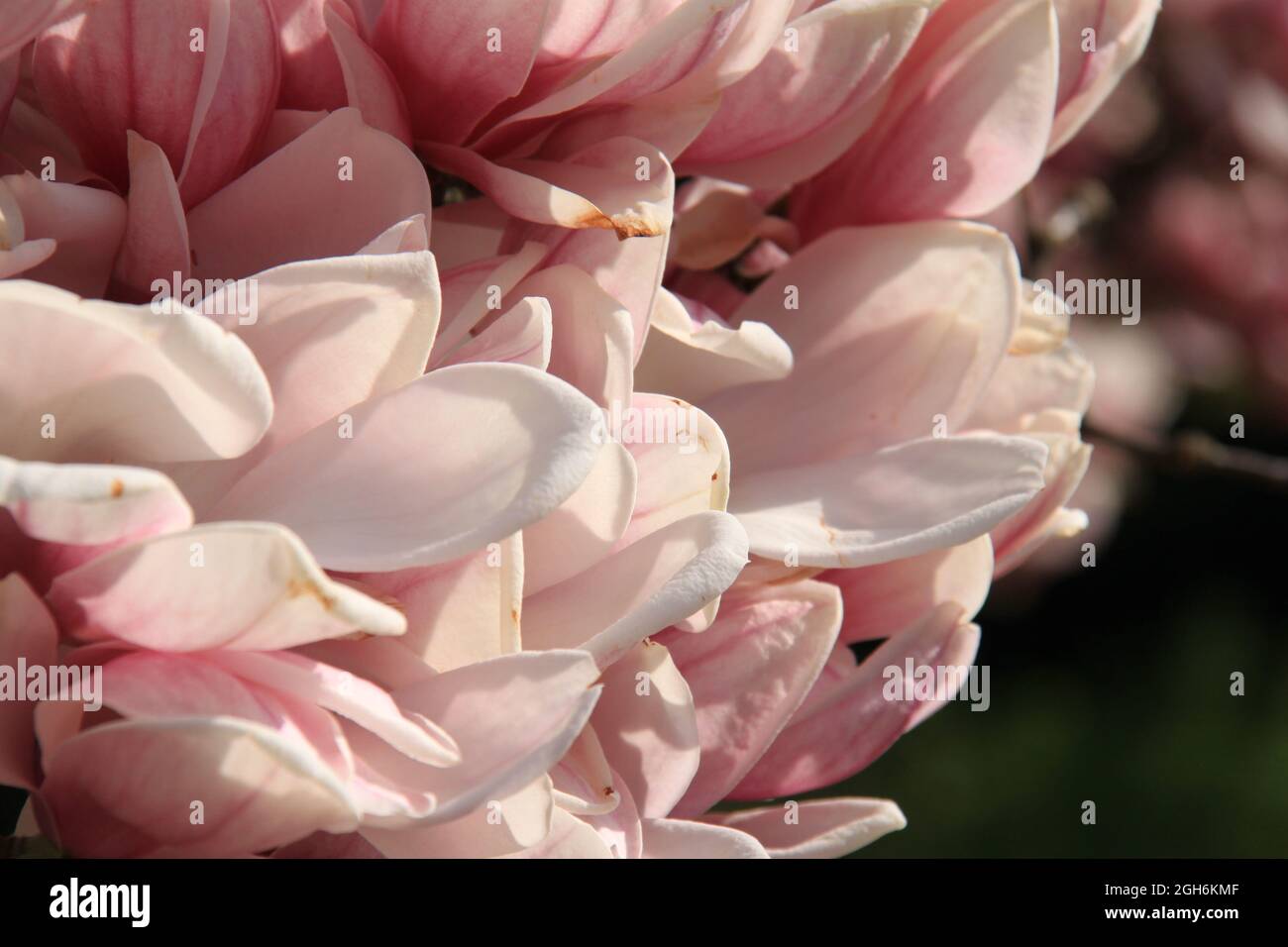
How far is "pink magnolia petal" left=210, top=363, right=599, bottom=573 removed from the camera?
323 mm

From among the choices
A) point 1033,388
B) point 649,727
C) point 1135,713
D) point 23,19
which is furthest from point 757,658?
point 1135,713

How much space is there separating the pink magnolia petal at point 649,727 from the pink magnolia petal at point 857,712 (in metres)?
0.05

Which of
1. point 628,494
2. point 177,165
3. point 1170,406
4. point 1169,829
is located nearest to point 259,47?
point 177,165

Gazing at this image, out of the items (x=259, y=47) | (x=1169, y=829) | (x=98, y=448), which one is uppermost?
(x=259, y=47)

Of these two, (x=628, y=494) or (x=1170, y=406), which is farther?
(x=1170, y=406)

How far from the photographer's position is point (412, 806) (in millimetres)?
327

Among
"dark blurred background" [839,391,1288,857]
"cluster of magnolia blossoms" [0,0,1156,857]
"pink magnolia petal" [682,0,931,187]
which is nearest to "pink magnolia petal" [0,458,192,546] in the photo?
"cluster of magnolia blossoms" [0,0,1156,857]

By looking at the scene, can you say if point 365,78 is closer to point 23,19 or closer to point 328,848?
point 23,19

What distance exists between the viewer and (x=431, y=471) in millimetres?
337

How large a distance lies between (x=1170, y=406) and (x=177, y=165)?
135 cm

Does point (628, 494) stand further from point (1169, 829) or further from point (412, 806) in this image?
point (1169, 829)

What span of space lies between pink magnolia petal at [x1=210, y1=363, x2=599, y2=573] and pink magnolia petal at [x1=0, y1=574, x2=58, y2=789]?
0.05 metres

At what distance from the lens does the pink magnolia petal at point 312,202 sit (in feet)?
1.26

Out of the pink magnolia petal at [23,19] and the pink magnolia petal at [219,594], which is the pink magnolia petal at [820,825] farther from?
the pink magnolia petal at [23,19]
